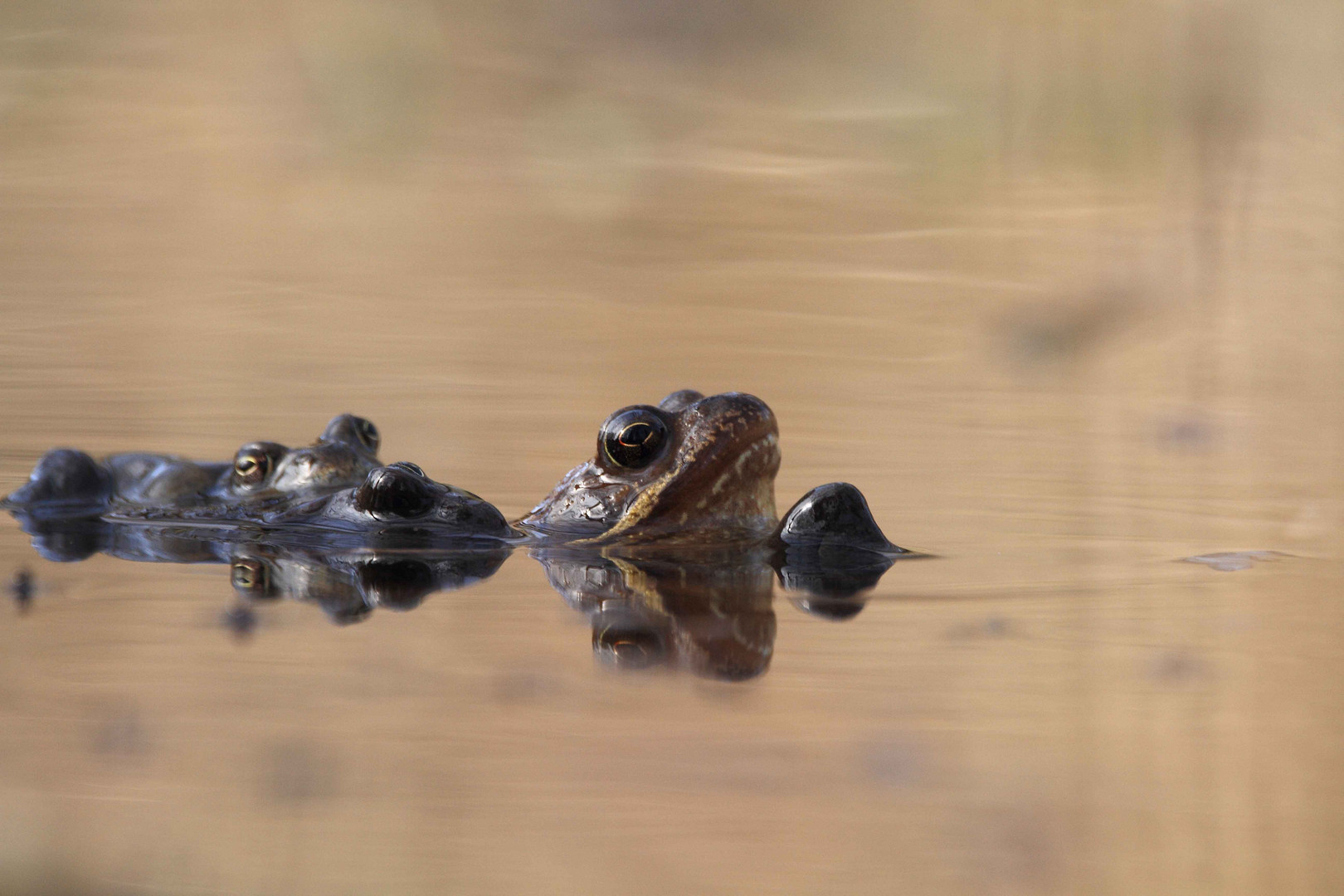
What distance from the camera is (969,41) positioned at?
840 cm

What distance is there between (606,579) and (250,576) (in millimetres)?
821

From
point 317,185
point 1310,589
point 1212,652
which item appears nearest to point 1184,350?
point 1310,589

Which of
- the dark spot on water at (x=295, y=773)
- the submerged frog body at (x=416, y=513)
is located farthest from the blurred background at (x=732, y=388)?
the submerged frog body at (x=416, y=513)

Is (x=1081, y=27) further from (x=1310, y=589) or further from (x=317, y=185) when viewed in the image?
(x=1310, y=589)

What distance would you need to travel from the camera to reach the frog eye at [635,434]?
11.1 feet

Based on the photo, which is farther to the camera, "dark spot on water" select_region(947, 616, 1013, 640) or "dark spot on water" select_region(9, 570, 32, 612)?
"dark spot on water" select_region(9, 570, 32, 612)

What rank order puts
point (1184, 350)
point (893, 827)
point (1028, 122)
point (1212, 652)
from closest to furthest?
point (893, 827)
point (1212, 652)
point (1184, 350)
point (1028, 122)

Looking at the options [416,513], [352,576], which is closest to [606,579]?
[352,576]

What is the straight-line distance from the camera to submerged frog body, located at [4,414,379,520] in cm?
394

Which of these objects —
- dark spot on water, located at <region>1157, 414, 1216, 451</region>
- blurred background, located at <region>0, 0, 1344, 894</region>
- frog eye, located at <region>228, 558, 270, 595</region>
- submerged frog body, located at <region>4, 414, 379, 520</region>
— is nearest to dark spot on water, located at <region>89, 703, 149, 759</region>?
blurred background, located at <region>0, 0, 1344, 894</region>

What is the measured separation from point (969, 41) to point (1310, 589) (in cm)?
605

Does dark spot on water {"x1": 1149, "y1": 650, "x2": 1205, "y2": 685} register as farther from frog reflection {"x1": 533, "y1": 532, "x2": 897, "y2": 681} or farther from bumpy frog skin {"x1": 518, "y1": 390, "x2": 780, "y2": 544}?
bumpy frog skin {"x1": 518, "y1": 390, "x2": 780, "y2": 544}

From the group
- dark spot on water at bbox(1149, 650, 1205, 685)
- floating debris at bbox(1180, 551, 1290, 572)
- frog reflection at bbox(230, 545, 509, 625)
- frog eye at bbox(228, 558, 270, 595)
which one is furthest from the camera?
floating debris at bbox(1180, 551, 1290, 572)

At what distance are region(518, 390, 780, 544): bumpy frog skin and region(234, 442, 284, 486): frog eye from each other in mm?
980
